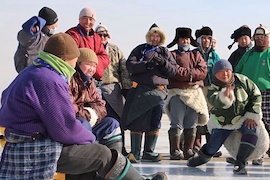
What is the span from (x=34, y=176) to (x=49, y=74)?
25.0 inches

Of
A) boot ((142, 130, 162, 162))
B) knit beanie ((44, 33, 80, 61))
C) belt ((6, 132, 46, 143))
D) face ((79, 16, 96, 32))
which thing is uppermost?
face ((79, 16, 96, 32))

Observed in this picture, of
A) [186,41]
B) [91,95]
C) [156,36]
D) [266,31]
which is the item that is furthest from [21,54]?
[266,31]

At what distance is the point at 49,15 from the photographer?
18.7 ft

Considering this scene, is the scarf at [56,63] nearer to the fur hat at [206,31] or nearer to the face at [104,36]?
the face at [104,36]

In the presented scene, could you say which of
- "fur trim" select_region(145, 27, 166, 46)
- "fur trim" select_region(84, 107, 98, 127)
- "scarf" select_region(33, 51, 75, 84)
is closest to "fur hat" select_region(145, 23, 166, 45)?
"fur trim" select_region(145, 27, 166, 46)

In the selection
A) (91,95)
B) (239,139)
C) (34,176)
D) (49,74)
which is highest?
(49,74)

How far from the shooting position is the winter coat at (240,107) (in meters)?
5.43

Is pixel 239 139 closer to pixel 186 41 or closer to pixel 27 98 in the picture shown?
pixel 186 41

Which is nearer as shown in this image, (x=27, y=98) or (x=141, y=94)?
(x=27, y=98)

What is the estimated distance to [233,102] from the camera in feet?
17.9

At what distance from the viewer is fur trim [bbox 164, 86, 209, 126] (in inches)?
253

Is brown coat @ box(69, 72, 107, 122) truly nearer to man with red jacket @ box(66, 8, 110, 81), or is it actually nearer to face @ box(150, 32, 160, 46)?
man with red jacket @ box(66, 8, 110, 81)

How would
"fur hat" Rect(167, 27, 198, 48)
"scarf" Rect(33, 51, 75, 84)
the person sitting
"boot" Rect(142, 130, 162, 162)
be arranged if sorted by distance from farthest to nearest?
"fur hat" Rect(167, 27, 198, 48) < "boot" Rect(142, 130, 162, 162) < the person sitting < "scarf" Rect(33, 51, 75, 84)

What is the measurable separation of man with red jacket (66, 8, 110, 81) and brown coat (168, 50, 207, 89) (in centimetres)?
99
